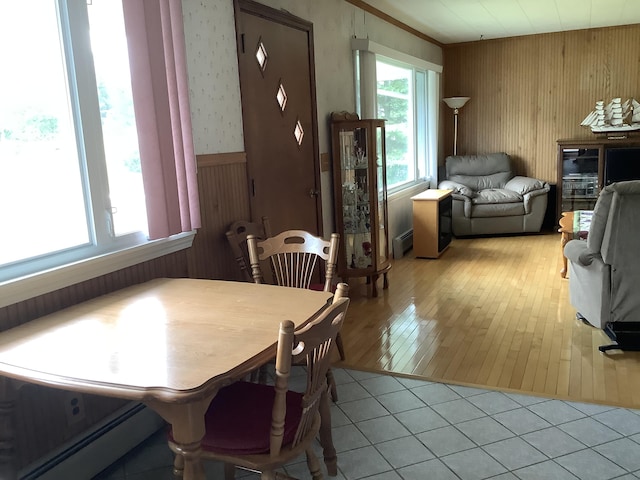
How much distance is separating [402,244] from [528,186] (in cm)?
188

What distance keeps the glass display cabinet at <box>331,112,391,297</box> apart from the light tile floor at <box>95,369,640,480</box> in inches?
69.6

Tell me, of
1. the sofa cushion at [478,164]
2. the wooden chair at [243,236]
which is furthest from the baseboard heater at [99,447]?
the sofa cushion at [478,164]

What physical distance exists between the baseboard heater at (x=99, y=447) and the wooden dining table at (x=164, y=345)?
21cm

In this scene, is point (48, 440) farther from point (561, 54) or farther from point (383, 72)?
point (561, 54)

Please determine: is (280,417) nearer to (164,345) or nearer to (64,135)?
(164,345)

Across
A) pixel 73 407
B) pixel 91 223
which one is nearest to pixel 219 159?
pixel 91 223

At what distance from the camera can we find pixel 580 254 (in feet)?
10.8

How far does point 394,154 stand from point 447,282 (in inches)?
77.5

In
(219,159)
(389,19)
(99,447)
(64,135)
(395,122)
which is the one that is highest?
(389,19)

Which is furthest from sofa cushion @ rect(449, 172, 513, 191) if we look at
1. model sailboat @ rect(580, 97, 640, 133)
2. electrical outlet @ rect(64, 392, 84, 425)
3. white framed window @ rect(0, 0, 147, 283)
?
electrical outlet @ rect(64, 392, 84, 425)

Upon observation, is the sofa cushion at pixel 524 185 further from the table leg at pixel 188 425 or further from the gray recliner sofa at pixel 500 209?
the table leg at pixel 188 425

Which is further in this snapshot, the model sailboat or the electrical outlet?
the model sailboat

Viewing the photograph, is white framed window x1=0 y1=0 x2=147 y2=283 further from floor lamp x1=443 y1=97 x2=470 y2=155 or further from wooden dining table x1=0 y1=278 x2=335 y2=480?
floor lamp x1=443 y1=97 x2=470 y2=155

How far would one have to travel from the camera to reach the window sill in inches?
74.6
